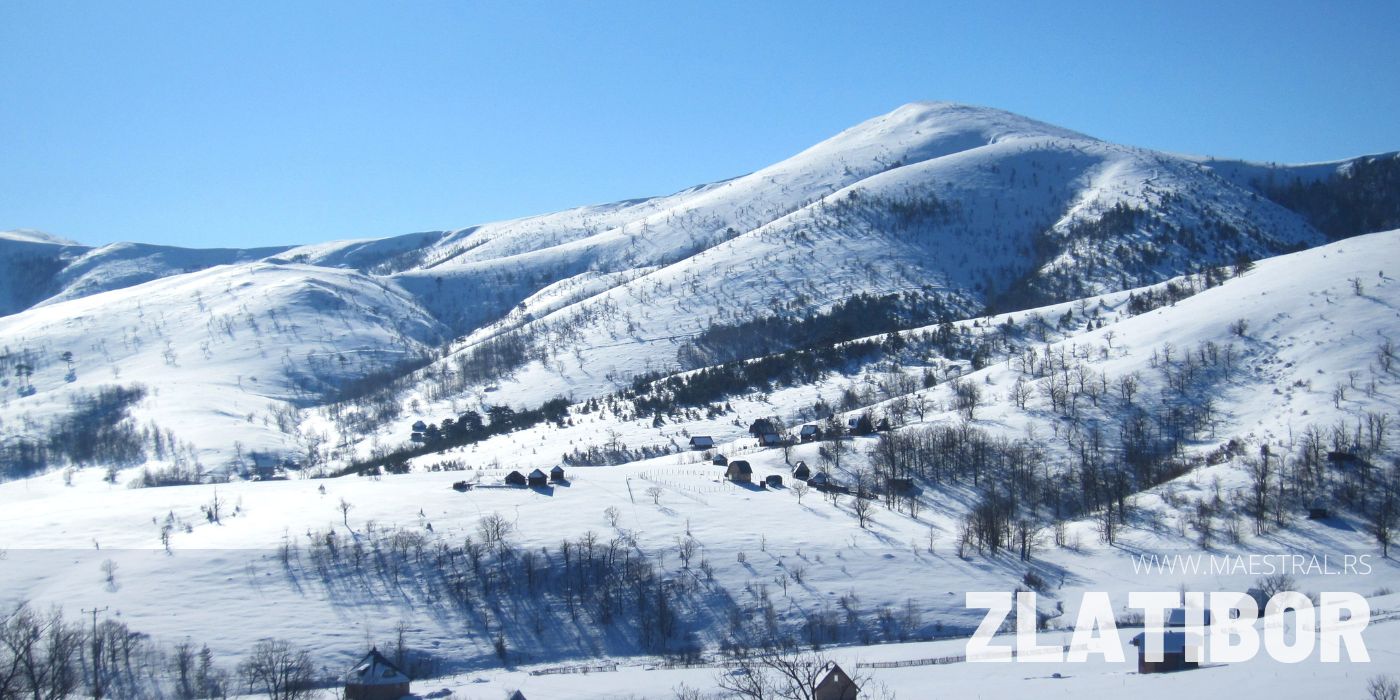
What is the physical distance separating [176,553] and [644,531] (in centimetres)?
3321

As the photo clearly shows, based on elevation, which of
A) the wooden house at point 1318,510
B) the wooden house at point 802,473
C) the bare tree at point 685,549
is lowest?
the bare tree at point 685,549

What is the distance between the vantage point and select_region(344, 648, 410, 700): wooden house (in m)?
49.4

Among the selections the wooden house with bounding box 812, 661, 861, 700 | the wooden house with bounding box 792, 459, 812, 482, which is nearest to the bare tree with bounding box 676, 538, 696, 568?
the wooden house with bounding box 792, 459, 812, 482

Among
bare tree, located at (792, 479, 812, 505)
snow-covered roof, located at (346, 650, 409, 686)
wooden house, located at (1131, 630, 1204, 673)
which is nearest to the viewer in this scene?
wooden house, located at (1131, 630, 1204, 673)

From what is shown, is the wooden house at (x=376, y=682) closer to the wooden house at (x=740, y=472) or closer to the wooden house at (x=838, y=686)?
the wooden house at (x=838, y=686)

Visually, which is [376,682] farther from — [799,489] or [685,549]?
[799,489]

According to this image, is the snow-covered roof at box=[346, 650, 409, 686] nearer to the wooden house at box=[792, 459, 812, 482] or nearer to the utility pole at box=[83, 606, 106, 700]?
the utility pole at box=[83, 606, 106, 700]

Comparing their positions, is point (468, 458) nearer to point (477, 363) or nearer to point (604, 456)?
point (604, 456)

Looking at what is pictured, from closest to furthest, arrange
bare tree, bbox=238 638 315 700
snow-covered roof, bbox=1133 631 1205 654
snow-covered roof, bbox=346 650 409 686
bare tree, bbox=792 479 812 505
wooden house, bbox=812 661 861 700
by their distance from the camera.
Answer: wooden house, bbox=812 661 861 700 → snow-covered roof, bbox=1133 631 1205 654 → snow-covered roof, bbox=346 650 409 686 → bare tree, bbox=238 638 315 700 → bare tree, bbox=792 479 812 505

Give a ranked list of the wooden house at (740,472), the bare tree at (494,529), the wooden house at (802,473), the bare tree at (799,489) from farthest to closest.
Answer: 1. the wooden house at (802,473)
2. the wooden house at (740,472)
3. the bare tree at (799,489)
4. the bare tree at (494,529)

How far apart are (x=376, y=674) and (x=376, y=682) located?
452 millimetres

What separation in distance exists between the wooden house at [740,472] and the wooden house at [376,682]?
1632 inches

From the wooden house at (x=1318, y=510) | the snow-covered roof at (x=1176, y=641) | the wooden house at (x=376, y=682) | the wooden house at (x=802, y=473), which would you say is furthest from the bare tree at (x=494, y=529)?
the wooden house at (x=1318, y=510)

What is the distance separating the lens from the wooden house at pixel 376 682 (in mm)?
49375
